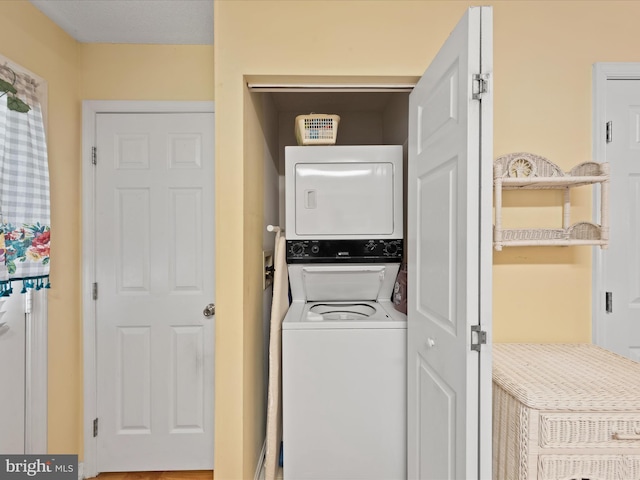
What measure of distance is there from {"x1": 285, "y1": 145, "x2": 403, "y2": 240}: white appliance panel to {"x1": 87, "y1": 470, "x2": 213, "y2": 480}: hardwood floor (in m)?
1.64

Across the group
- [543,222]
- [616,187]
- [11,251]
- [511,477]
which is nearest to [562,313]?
[543,222]

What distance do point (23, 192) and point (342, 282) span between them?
1.75 meters

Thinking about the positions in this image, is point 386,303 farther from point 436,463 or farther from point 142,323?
point 142,323

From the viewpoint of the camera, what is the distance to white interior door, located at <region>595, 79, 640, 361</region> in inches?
63.1

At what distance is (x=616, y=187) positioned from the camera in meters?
1.62

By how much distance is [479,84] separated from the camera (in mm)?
979

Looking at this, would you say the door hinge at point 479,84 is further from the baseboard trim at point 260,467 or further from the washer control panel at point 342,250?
the baseboard trim at point 260,467

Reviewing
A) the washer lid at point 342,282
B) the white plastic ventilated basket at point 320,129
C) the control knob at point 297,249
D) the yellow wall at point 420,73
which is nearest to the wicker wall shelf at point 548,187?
the yellow wall at point 420,73

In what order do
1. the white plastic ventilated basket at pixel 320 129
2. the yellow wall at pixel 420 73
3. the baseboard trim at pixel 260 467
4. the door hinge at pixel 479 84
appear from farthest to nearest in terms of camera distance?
1. the white plastic ventilated basket at pixel 320 129
2. the baseboard trim at pixel 260 467
3. the yellow wall at pixel 420 73
4. the door hinge at pixel 479 84

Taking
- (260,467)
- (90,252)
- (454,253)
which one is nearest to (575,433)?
(454,253)

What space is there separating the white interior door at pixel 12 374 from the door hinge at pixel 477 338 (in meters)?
2.05

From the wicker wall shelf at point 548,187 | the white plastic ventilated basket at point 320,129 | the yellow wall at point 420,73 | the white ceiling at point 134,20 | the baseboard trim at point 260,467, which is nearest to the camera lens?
the wicker wall shelf at point 548,187

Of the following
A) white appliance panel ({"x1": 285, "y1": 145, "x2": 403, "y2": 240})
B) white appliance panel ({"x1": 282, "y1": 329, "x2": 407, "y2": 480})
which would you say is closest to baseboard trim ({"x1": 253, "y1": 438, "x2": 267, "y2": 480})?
white appliance panel ({"x1": 282, "y1": 329, "x2": 407, "y2": 480})

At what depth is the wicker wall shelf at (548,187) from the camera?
139 centimetres
